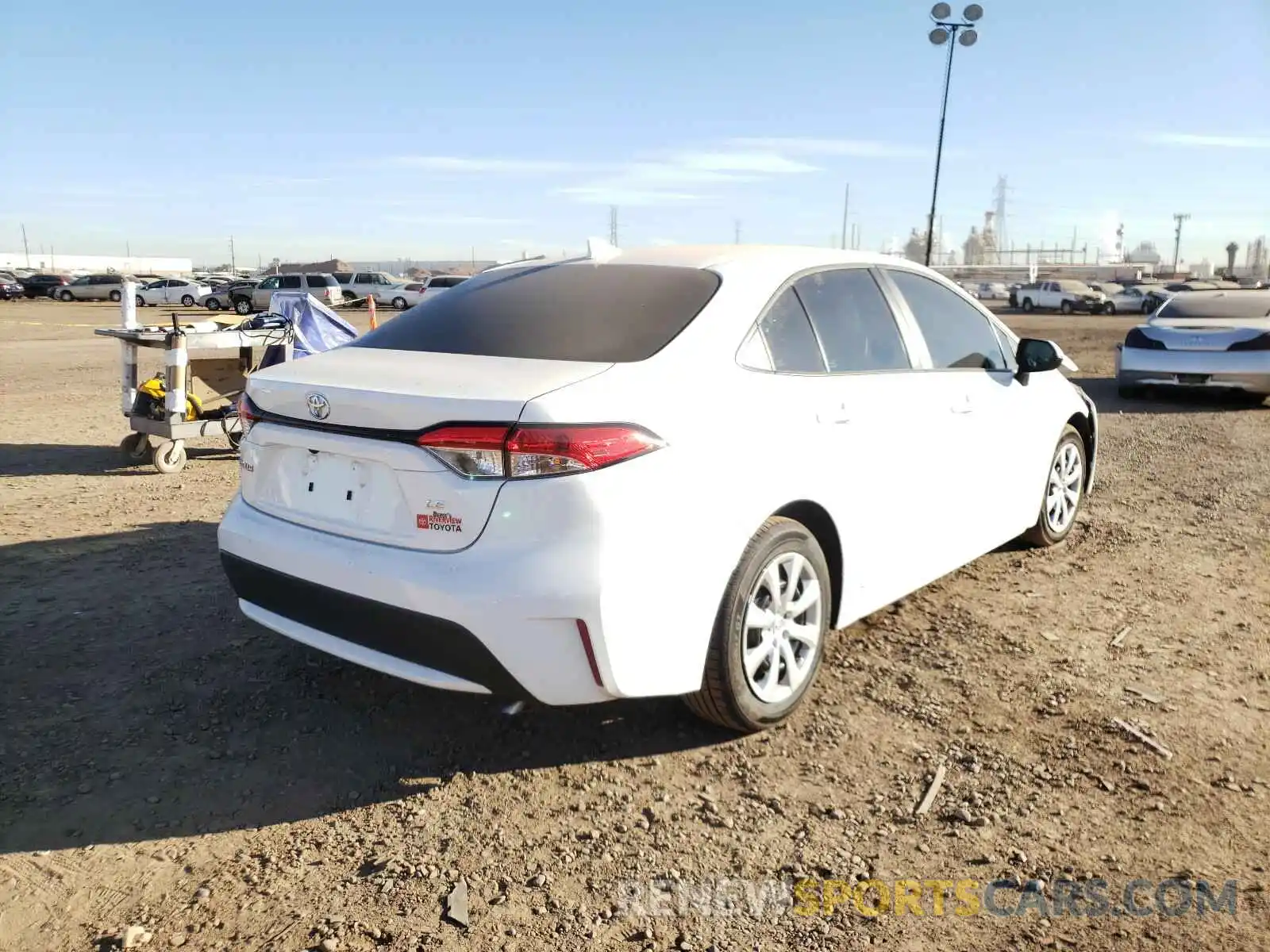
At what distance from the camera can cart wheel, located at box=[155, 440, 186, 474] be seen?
25.6 feet

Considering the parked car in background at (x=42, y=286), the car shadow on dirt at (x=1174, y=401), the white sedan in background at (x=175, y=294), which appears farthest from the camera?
the parked car in background at (x=42, y=286)

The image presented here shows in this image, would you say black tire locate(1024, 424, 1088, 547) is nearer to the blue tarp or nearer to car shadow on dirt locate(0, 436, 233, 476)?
the blue tarp

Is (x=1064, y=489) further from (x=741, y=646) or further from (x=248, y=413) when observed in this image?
(x=248, y=413)

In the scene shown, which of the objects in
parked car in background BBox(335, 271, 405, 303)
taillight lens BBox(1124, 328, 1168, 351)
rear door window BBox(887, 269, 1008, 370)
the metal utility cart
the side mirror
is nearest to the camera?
rear door window BBox(887, 269, 1008, 370)

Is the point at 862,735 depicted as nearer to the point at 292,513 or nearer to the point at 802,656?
the point at 802,656

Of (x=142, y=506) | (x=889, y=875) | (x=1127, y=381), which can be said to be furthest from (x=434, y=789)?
(x=1127, y=381)

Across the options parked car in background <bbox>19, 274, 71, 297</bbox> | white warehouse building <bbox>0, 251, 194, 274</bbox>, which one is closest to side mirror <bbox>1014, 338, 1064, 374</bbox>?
parked car in background <bbox>19, 274, 71, 297</bbox>

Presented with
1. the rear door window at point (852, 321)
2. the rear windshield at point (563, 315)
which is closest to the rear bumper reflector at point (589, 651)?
the rear windshield at point (563, 315)

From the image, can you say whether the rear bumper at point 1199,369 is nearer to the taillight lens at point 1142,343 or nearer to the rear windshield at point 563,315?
the taillight lens at point 1142,343

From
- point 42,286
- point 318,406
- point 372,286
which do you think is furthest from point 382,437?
point 42,286

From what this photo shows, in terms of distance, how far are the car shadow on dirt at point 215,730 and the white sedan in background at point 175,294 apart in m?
47.0

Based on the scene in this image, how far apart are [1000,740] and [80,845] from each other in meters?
2.91

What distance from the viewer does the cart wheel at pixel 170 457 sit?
25.6ft

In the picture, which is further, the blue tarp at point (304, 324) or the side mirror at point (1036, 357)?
the blue tarp at point (304, 324)
